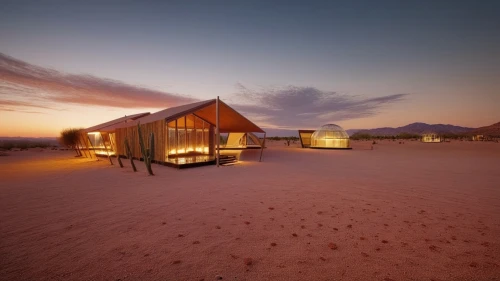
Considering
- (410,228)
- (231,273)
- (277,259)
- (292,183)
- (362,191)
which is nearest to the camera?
(231,273)

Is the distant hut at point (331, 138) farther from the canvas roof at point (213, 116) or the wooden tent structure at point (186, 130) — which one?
the canvas roof at point (213, 116)

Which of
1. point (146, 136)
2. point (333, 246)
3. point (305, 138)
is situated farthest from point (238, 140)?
point (333, 246)

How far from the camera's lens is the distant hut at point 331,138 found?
28.9 m

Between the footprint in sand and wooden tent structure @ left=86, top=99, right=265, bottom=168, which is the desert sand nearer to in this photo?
the footprint in sand

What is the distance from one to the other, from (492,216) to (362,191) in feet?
9.07

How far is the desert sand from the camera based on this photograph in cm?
286

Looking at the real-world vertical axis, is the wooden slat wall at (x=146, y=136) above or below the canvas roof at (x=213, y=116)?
below

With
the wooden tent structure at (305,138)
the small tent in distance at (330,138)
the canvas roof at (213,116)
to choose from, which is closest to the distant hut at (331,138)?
the small tent in distance at (330,138)

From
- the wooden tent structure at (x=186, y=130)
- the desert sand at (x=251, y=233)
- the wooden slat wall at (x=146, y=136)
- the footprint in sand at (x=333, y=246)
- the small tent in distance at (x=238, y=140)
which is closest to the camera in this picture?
the desert sand at (x=251, y=233)

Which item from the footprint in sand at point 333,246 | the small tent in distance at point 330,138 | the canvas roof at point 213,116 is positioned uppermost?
the canvas roof at point 213,116

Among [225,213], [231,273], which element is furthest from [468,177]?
[231,273]

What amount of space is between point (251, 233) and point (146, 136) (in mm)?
12901

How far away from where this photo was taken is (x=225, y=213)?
4.94m

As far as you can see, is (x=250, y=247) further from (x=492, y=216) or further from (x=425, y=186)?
(x=425, y=186)
